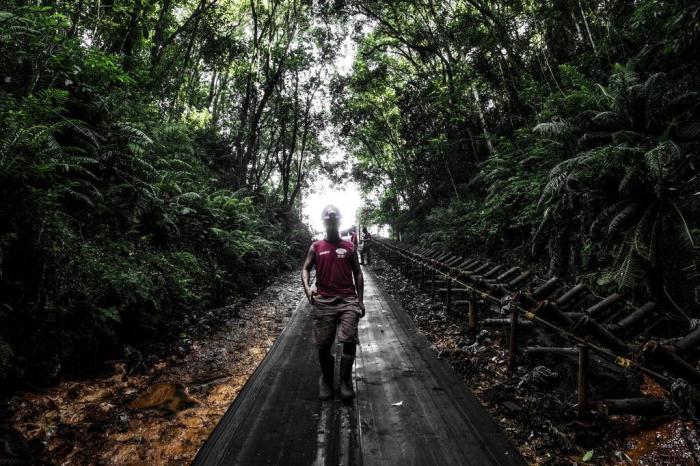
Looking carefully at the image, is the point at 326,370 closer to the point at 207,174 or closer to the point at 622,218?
the point at 622,218

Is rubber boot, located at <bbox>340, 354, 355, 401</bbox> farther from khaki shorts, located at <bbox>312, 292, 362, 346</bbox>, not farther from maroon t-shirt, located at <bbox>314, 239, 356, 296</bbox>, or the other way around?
maroon t-shirt, located at <bbox>314, 239, 356, 296</bbox>

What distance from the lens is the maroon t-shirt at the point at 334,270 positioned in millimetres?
3725

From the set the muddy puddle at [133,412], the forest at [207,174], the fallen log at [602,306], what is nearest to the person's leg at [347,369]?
the muddy puddle at [133,412]

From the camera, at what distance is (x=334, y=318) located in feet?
12.0

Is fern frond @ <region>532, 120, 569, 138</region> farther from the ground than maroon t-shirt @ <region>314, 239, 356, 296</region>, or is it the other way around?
fern frond @ <region>532, 120, 569, 138</region>

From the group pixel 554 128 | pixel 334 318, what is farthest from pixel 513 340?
pixel 554 128

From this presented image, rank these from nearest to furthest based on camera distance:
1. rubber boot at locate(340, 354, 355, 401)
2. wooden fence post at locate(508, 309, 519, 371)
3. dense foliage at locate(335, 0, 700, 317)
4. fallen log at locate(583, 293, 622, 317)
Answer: fallen log at locate(583, 293, 622, 317) → rubber boot at locate(340, 354, 355, 401) → wooden fence post at locate(508, 309, 519, 371) → dense foliage at locate(335, 0, 700, 317)

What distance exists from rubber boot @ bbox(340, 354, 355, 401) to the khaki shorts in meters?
0.19

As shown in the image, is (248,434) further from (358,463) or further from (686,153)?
(686,153)

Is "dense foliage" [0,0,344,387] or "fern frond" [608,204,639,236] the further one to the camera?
"fern frond" [608,204,639,236]

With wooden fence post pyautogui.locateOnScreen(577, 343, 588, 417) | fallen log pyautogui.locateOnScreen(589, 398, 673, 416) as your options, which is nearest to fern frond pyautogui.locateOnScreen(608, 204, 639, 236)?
wooden fence post pyautogui.locateOnScreen(577, 343, 588, 417)

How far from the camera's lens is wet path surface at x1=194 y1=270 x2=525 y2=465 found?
2.66m

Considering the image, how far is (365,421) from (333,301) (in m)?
1.16

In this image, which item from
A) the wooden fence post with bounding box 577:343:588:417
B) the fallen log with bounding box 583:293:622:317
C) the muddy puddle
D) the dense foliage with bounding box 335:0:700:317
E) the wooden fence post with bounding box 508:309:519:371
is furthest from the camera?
the dense foliage with bounding box 335:0:700:317
